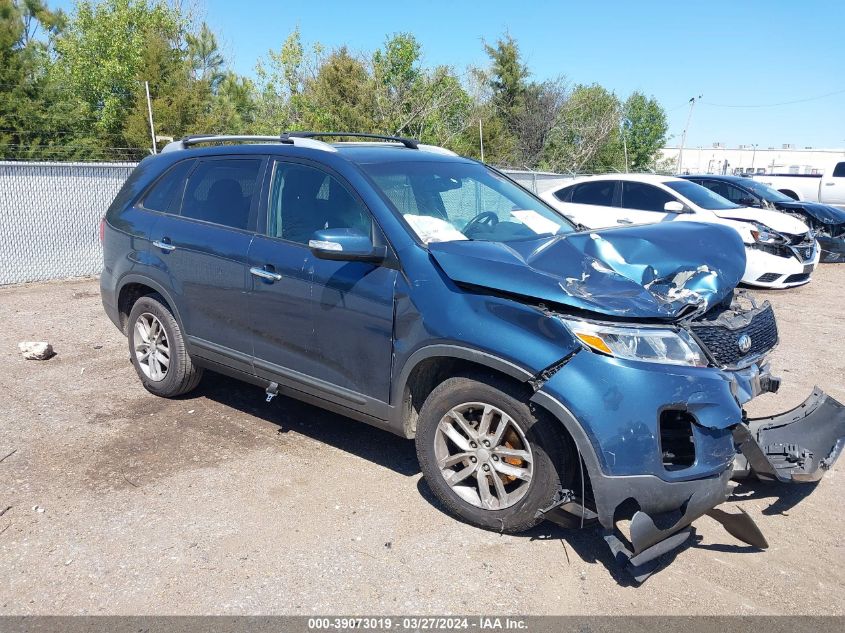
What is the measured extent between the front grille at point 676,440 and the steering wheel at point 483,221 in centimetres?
160

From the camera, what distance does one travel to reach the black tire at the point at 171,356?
17.2 feet

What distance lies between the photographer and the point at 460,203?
4.45 metres

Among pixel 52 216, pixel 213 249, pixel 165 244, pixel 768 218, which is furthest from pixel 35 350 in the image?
pixel 768 218

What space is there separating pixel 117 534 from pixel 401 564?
1.49 m

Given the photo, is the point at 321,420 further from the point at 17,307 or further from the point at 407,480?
the point at 17,307

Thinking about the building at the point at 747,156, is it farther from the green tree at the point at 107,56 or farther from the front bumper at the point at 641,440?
the front bumper at the point at 641,440

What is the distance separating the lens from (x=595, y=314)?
124 inches

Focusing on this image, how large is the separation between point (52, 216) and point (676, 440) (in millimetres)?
10343

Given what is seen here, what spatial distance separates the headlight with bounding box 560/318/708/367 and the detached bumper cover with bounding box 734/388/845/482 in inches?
19.0

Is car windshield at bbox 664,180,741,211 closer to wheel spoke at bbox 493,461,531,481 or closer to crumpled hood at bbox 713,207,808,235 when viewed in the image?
crumpled hood at bbox 713,207,808,235

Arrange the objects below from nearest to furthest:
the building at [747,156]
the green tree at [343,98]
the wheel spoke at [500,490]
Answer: the wheel spoke at [500,490] < the green tree at [343,98] < the building at [747,156]

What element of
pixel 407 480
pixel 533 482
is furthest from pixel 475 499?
pixel 407 480

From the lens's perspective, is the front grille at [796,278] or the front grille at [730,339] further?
the front grille at [796,278]

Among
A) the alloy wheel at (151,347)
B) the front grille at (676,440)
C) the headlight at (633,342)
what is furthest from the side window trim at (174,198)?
the front grille at (676,440)
